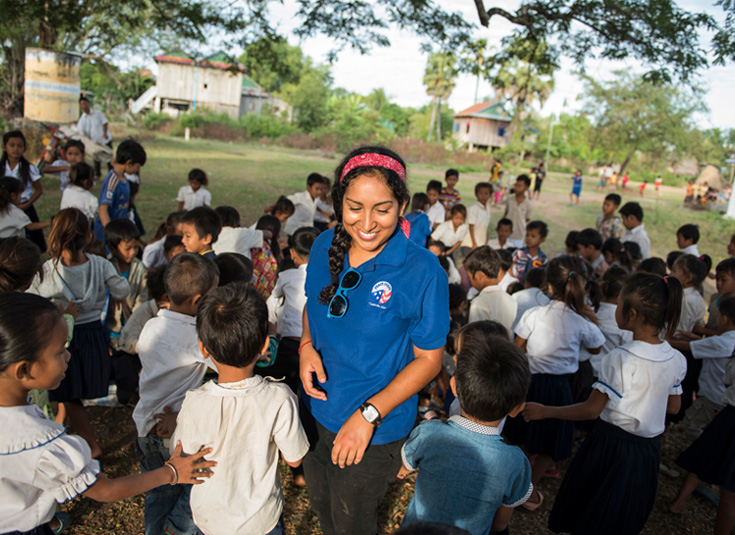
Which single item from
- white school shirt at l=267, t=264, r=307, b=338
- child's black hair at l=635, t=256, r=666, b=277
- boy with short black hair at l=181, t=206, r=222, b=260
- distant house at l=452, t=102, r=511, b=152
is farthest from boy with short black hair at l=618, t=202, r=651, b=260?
distant house at l=452, t=102, r=511, b=152

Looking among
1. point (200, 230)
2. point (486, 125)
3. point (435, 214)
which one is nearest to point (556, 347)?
point (200, 230)

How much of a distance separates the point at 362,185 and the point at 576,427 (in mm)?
3236

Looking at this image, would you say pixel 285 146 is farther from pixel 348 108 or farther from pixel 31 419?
pixel 31 419

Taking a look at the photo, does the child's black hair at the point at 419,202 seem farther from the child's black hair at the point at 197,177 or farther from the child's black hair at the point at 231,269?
the child's black hair at the point at 231,269

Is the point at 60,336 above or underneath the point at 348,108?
underneath

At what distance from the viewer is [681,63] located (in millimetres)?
6289

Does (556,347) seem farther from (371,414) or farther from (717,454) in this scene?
(371,414)

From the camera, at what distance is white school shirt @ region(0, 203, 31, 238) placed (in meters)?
3.98

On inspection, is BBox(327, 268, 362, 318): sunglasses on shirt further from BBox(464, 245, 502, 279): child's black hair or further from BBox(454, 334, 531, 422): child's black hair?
BBox(464, 245, 502, 279): child's black hair

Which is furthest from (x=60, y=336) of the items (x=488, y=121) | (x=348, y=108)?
(x=488, y=121)

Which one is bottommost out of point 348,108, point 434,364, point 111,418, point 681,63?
point 111,418

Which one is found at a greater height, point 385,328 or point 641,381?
point 385,328

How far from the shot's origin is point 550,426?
3.16m

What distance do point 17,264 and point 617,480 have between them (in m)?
3.18
